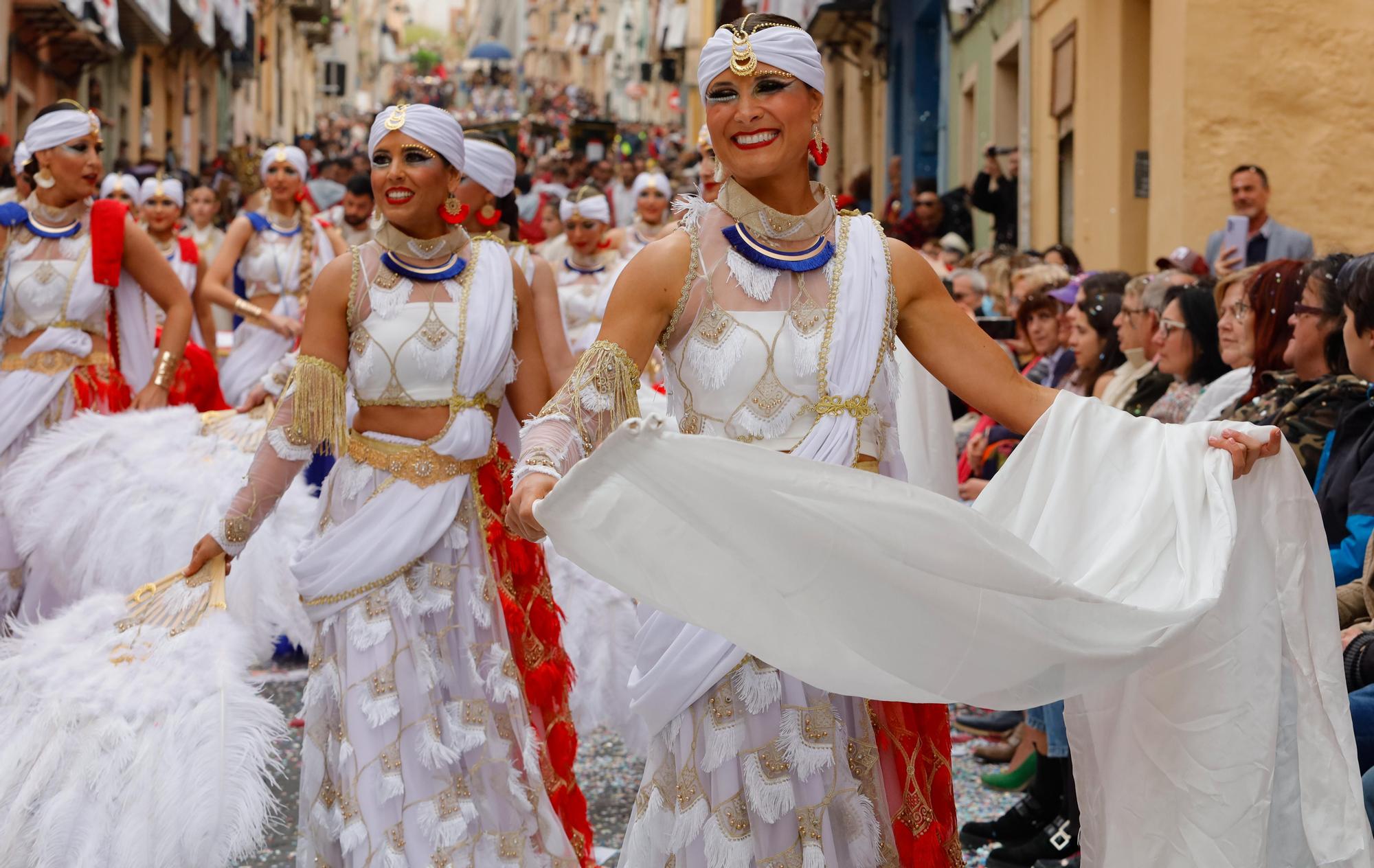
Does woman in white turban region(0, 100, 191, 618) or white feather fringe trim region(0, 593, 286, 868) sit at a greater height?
woman in white turban region(0, 100, 191, 618)

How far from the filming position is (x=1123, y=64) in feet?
41.8

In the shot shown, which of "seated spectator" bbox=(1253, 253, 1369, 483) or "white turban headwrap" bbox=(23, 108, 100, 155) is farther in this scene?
"white turban headwrap" bbox=(23, 108, 100, 155)

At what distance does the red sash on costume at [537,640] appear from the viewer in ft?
15.9

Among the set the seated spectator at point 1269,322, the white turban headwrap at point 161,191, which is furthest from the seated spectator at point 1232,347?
the white turban headwrap at point 161,191

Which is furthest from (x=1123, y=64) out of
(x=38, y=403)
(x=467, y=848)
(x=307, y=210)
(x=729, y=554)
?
(x=729, y=554)

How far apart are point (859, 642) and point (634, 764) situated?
377 cm

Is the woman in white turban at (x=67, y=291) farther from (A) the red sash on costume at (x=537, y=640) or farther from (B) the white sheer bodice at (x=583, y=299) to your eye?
(B) the white sheer bodice at (x=583, y=299)

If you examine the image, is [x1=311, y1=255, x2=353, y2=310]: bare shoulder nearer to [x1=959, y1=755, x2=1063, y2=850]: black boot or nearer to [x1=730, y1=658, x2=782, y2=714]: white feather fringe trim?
[x1=730, y1=658, x2=782, y2=714]: white feather fringe trim

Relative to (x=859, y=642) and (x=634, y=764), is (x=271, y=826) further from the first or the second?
(x=634, y=764)

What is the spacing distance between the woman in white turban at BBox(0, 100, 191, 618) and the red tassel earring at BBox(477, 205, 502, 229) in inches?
47.9

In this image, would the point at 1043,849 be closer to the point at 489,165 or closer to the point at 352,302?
the point at 352,302

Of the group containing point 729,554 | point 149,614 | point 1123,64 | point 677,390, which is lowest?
point 149,614

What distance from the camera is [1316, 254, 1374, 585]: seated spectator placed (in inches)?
187

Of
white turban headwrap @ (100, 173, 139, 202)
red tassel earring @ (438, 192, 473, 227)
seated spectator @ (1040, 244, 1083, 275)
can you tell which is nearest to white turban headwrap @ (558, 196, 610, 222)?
seated spectator @ (1040, 244, 1083, 275)
